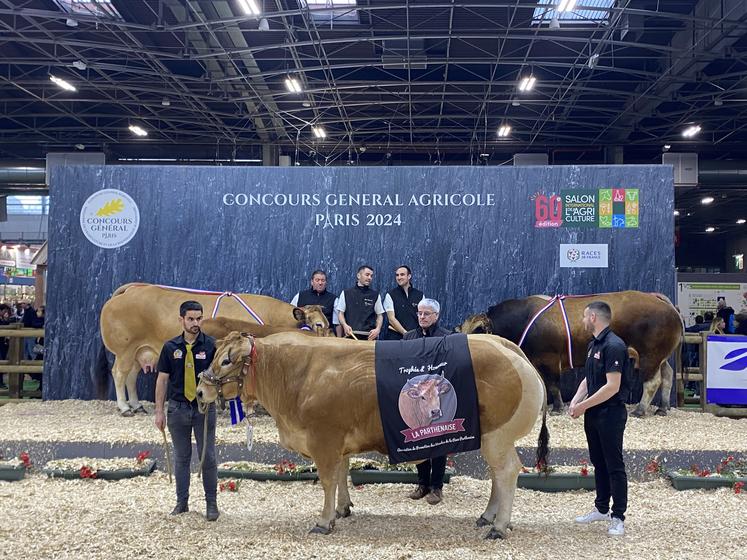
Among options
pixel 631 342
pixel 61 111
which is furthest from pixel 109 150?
pixel 631 342

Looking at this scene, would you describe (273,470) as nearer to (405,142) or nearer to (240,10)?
(240,10)

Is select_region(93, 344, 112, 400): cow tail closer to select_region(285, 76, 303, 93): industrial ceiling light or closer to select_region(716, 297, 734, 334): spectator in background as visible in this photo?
select_region(285, 76, 303, 93): industrial ceiling light

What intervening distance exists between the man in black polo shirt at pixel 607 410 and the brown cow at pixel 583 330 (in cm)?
383

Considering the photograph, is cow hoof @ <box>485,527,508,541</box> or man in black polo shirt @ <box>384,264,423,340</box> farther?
man in black polo shirt @ <box>384,264,423,340</box>

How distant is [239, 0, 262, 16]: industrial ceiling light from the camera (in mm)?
11489

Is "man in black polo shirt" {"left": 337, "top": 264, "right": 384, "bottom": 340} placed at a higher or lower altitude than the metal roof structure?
lower

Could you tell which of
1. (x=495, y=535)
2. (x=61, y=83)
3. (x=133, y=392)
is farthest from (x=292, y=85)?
(x=495, y=535)

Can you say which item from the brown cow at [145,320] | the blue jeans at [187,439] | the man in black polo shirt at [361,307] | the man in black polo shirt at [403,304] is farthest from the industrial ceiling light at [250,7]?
the blue jeans at [187,439]

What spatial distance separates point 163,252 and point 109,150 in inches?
531

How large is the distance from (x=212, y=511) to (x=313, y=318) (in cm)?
333

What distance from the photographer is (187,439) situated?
5.36 metres

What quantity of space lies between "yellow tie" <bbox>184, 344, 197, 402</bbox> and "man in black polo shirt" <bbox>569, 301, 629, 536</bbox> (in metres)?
2.72

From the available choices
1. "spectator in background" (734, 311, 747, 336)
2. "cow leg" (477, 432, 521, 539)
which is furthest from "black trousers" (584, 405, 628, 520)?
"spectator in background" (734, 311, 747, 336)

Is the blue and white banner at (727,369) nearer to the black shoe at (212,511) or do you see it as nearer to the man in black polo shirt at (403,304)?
the man in black polo shirt at (403,304)
